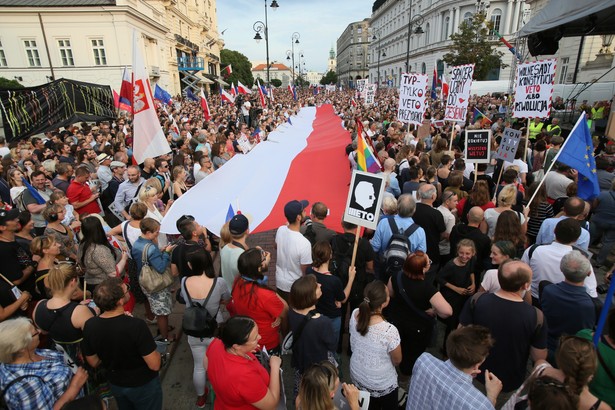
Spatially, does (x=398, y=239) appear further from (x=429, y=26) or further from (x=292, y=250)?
(x=429, y=26)

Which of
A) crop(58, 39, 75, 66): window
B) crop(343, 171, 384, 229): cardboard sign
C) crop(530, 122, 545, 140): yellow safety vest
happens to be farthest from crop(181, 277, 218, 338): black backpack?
crop(58, 39, 75, 66): window

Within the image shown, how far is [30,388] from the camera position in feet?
7.41

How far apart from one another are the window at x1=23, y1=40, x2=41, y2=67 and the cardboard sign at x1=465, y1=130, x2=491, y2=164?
40.4m

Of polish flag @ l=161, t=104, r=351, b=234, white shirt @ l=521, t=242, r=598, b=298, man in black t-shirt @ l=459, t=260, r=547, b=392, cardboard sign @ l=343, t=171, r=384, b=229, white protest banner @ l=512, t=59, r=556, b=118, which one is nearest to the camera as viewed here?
man in black t-shirt @ l=459, t=260, r=547, b=392

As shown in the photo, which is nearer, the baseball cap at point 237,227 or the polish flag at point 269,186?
the baseball cap at point 237,227

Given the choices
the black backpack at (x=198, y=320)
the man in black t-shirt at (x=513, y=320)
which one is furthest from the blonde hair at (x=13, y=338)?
the man in black t-shirt at (x=513, y=320)

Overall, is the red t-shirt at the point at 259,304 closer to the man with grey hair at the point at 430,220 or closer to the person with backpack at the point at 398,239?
the person with backpack at the point at 398,239

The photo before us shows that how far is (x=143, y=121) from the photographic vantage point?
577 centimetres

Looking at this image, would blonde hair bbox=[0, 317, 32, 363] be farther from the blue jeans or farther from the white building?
the white building

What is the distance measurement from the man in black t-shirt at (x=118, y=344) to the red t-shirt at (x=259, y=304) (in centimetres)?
73

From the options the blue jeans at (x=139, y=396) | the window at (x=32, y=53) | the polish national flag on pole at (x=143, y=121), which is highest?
the window at (x=32, y=53)

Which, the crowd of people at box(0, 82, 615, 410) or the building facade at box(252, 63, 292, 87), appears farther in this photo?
the building facade at box(252, 63, 292, 87)

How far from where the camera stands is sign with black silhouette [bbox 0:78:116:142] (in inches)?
381

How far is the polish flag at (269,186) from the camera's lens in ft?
17.2
